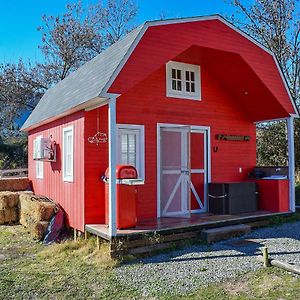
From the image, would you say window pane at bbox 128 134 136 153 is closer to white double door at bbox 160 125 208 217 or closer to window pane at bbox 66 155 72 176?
white double door at bbox 160 125 208 217

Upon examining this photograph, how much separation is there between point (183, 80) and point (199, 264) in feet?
15.8

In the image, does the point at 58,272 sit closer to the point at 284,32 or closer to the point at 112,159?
the point at 112,159

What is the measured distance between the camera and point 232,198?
8750 millimetres

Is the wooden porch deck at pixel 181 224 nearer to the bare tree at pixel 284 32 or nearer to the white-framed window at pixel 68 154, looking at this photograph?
the white-framed window at pixel 68 154

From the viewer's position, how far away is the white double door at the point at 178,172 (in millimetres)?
8664

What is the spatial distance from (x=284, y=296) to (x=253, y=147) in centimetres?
642

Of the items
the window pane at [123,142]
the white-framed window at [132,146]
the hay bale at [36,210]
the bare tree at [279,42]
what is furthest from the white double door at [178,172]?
the bare tree at [279,42]

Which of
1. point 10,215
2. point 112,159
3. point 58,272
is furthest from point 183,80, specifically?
point 10,215

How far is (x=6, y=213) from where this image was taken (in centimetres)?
1038

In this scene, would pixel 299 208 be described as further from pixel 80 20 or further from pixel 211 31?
pixel 80 20

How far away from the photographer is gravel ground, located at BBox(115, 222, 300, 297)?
5039mm

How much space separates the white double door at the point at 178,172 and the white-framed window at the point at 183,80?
32.8 inches

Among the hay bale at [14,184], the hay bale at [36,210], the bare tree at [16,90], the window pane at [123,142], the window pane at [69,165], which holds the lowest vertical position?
the hay bale at [36,210]

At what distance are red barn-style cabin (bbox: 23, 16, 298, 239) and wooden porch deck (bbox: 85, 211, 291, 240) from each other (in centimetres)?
4
